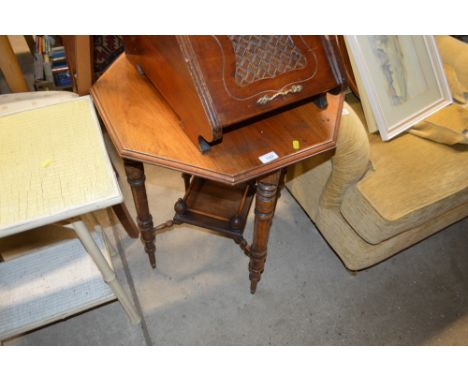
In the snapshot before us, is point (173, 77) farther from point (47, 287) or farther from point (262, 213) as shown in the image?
point (47, 287)

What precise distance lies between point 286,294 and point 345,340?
0.29 metres

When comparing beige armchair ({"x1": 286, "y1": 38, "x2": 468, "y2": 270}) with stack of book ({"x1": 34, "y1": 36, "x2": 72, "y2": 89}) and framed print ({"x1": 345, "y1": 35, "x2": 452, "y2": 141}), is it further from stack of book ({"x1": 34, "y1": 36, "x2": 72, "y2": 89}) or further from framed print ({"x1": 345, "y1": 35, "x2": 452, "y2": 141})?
stack of book ({"x1": 34, "y1": 36, "x2": 72, "y2": 89})

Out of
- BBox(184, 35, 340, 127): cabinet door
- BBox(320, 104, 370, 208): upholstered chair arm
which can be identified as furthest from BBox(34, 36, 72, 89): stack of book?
BBox(320, 104, 370, 208): upholstered chair arm

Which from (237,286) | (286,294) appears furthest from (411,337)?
(237,286)

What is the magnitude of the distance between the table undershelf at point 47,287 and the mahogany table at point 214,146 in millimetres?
430

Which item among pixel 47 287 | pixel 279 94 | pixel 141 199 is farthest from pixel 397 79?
pixel 47 287

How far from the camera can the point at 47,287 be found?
123cm

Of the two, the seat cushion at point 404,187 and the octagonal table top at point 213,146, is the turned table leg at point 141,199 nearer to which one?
the octagonal table top at point 213,146

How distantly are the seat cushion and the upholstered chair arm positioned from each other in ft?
0.17

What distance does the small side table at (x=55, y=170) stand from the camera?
2.50 ft

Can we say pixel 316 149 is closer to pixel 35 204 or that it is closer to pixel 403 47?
pixel 35 204

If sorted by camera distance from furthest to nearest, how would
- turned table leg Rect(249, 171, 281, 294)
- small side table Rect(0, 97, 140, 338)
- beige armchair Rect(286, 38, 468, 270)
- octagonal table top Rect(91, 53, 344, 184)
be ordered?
beige armchair Rect(286, 38, 468, 270), turned table leg Rect(249, 171, 281, 294), octagonal table top Rect(91, 53, 344, 184), small side table Rect(0, 97, 140, 338)

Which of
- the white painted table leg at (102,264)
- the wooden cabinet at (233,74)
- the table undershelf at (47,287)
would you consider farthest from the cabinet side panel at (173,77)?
the table undershelf at (47,287)

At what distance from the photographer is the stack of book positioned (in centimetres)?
191
